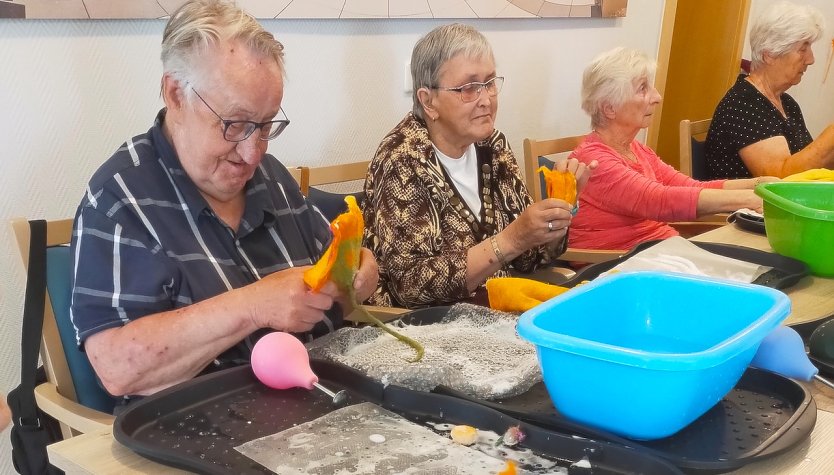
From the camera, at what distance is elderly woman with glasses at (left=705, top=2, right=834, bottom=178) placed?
3.14 m

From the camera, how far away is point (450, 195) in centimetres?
197

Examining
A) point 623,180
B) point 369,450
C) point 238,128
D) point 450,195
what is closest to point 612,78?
point 623,180

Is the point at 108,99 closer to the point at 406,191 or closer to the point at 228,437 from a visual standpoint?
the point at 406,191

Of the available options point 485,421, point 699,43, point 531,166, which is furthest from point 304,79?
point 699,43

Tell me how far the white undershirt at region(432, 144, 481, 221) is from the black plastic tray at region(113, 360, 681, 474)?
40.1 inches

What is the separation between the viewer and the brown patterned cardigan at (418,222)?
6.02 feet

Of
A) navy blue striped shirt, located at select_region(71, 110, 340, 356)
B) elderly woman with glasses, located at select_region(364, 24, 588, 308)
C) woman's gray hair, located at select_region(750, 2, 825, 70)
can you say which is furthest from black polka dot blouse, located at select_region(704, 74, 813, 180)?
navy blue striped shirt, located at select_region(71, 110, 340, 356)

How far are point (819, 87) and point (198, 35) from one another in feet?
15.5

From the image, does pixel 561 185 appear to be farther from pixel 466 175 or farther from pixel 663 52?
pixel 663 52

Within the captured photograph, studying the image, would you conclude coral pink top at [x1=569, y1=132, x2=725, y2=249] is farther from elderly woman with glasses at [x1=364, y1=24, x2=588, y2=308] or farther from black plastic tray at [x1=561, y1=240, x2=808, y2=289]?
black plastic tray at [x1=561, y1=240, x2=808, y2=289]

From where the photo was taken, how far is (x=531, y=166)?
2600mm

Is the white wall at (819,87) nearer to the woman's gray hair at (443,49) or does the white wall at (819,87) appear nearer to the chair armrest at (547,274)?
the chair armrest at (547,274)

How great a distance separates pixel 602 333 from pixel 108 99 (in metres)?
1.25

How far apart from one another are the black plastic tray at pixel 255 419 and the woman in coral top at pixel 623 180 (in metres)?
1.67
